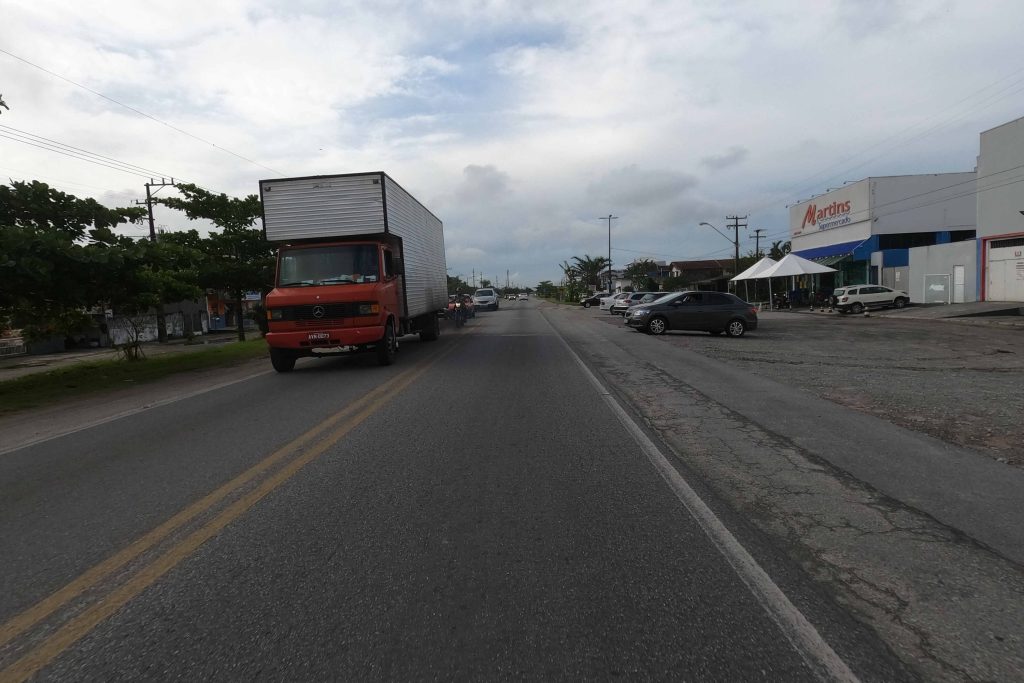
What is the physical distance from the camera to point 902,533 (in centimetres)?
397

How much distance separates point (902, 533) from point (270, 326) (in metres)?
11.0

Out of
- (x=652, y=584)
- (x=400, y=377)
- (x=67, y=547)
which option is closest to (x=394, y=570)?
(x=652, y=584)

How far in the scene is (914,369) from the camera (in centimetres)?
1212

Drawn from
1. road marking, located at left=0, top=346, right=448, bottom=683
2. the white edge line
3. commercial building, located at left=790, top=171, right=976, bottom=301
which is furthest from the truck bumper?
commercial building, located at left=790, top=171, right=976, bottom=301

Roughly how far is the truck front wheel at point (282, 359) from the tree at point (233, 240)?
12749 millimetres

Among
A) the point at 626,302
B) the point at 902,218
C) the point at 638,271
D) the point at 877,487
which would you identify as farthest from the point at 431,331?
the point at 638,271

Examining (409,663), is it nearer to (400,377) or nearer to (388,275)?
(400,377)

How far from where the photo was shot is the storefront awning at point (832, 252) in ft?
131

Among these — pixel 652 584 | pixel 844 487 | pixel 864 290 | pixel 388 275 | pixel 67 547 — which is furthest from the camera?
pixel 864 290

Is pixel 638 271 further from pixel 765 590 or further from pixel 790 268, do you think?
pixel 765 590

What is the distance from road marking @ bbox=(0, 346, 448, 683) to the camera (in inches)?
109

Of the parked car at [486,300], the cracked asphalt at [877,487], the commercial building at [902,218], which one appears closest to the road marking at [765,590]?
the cracked asphalt at [877,487]

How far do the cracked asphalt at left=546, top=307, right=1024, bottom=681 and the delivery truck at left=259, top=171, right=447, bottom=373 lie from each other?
4.74 m

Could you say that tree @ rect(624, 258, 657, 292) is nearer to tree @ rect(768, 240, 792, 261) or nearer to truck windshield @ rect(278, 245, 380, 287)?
tree @ rect(768, 240, 792, 261)
